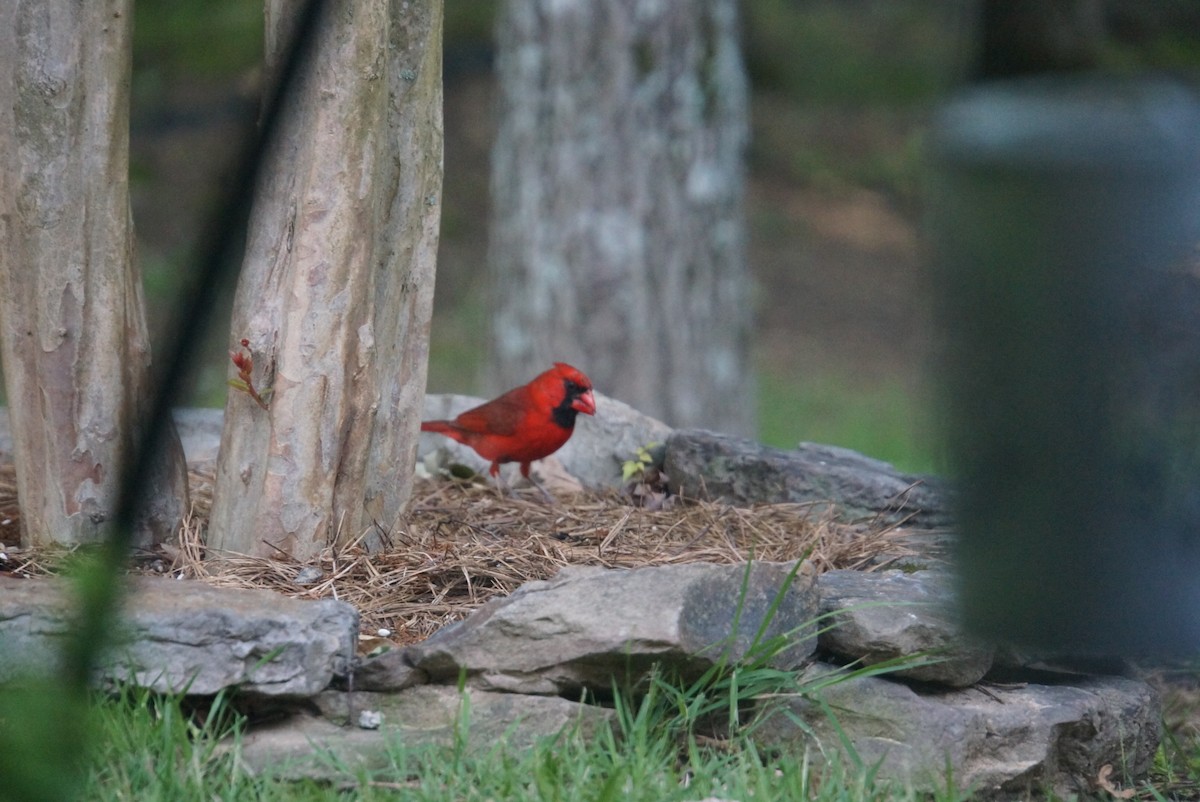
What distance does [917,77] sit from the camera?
16.3 metres

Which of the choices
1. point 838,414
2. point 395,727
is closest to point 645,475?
point 395,727

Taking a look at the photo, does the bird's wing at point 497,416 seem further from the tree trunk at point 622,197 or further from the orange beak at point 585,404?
the tree trunk at point 622,197

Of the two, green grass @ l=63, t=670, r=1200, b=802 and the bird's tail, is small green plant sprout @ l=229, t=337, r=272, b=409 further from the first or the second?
the bird's tail

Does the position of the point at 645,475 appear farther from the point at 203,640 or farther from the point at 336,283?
the point at 203,640

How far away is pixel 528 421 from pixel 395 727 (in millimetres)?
1717

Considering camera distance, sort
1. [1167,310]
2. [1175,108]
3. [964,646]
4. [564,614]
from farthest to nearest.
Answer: [964,646] < [564,614] < [1167,310] < [1175,108]

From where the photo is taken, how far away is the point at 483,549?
10.0 feet

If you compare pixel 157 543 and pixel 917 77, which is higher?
pixel 917 77

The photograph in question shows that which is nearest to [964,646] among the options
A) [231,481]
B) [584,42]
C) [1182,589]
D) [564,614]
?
[564,614]

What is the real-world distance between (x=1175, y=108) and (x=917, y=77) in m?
15.8

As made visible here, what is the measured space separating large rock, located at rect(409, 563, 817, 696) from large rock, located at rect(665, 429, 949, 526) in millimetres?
1126

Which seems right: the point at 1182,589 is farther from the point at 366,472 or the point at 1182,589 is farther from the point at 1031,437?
the point at 366,472

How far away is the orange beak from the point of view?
4.11 m

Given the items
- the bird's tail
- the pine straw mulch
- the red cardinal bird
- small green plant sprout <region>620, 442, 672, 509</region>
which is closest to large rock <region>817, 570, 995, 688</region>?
the pine straw mulch
